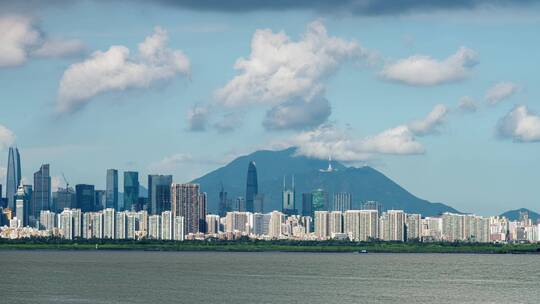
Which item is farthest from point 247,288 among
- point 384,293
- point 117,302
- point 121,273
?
point 121,273

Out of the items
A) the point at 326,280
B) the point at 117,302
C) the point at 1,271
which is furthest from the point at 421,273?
the point at 117,302

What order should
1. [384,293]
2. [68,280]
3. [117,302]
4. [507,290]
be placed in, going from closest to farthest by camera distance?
[117,302], [384,293], [507,290], [68,280]

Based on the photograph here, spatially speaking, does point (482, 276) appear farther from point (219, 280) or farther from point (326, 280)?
point (219, 280)

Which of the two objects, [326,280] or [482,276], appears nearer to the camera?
[326,280]

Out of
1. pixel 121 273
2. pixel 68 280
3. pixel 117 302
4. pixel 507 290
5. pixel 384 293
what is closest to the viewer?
pixel 117 302

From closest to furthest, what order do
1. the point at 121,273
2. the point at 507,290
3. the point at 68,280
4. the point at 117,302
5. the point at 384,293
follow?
the point at 117,302
the point at 384,293
the point at 507,290
the point at 68,280
the point at 121,273

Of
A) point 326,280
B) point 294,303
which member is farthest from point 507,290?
point 294,303

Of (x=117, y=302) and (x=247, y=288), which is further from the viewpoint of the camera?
(x=247, y=288)

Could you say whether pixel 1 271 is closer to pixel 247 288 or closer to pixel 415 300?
pixel 247 288

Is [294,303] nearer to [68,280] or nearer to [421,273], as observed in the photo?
[68,280]
